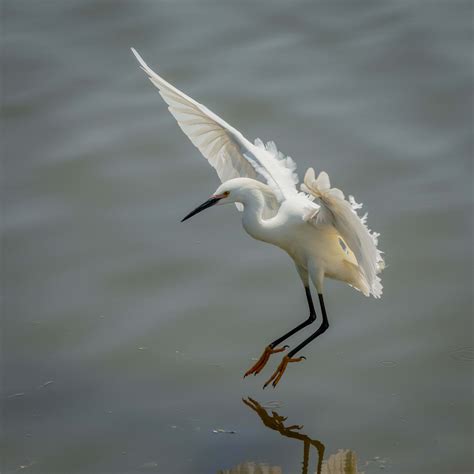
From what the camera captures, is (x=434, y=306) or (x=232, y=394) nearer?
(x=232, y=394)

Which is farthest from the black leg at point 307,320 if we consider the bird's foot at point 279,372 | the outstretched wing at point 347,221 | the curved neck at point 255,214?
the curved neck at point 255,214

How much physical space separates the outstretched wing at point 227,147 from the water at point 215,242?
70cm

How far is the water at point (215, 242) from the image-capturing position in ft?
15.3

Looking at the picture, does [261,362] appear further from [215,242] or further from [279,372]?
[215,242]

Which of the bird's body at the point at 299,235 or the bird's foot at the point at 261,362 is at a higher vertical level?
the bird's body at the point at 299,235

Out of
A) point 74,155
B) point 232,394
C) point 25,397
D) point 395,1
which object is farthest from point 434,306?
point 395,1

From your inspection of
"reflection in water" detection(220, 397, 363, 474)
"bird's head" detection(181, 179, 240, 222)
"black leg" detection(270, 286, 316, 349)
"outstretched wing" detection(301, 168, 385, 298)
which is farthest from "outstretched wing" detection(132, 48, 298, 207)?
"reflection in water" detection(220, 397, 363, 474)

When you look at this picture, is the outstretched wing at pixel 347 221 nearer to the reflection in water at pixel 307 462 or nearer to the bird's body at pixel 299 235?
the bird's body at pixel 299 235

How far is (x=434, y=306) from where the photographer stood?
5383 millimetres

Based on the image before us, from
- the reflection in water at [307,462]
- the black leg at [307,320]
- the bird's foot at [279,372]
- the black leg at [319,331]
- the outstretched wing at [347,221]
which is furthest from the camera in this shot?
the black leg at [307,320]

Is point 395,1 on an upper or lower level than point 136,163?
upper

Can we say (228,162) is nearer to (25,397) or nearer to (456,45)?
(25,397)

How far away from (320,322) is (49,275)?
5.17ft

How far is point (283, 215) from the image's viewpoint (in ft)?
15.8
